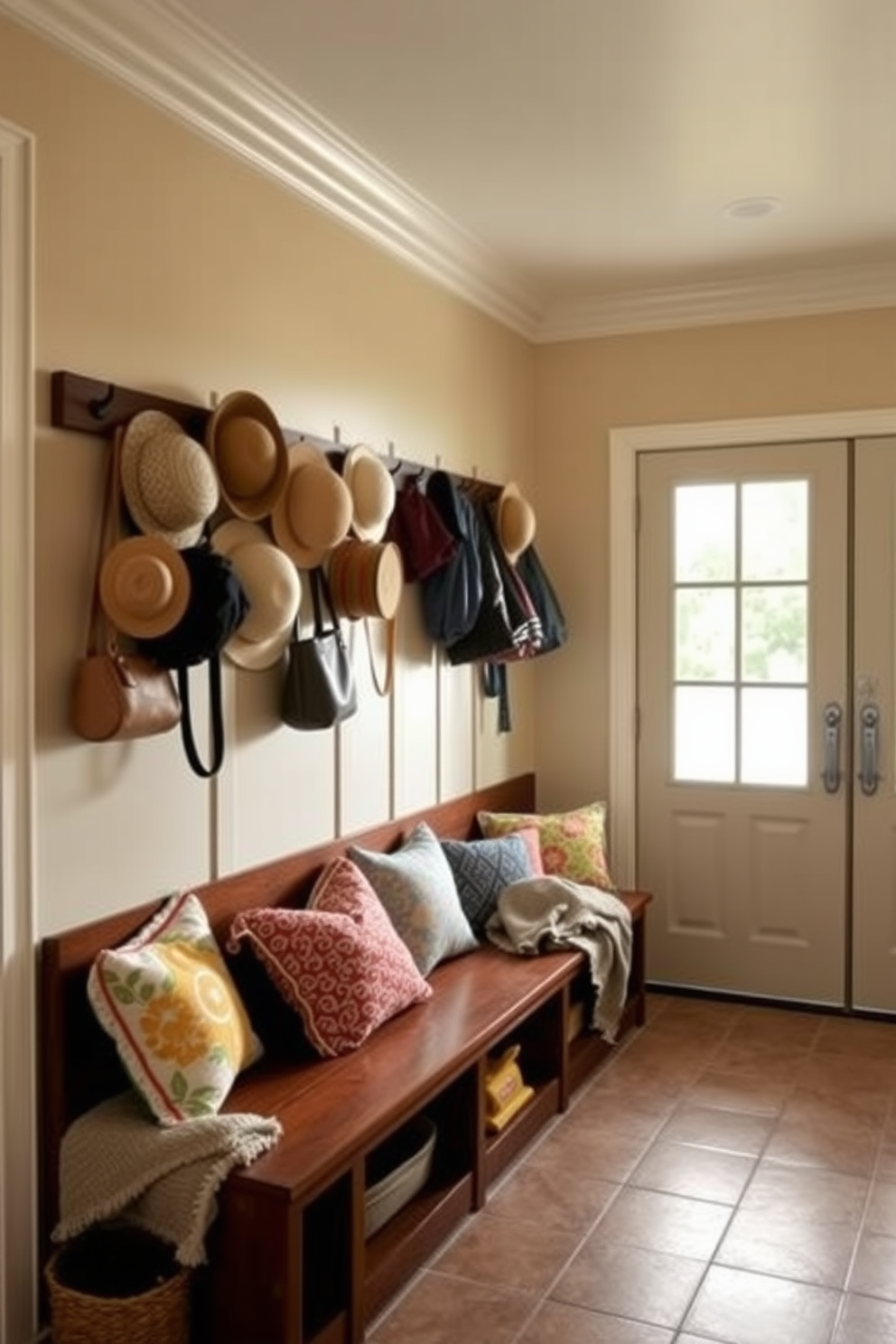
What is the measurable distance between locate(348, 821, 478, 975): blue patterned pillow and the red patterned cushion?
0.29 metres

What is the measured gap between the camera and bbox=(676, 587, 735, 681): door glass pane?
4320 mm

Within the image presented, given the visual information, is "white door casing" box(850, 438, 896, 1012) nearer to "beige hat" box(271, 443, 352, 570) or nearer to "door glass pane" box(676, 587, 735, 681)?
"door glass pane" box(676, 587, 735, 681)

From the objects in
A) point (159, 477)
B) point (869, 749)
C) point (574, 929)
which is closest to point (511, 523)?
point (574, 929)

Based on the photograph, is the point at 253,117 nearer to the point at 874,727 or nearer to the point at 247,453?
the point at 247,453

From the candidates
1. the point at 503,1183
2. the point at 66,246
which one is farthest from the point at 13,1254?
the point at 66,246

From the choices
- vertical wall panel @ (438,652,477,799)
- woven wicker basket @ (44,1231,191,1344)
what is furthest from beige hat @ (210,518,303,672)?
woven wicker basket @ (44,1231,191,1344)

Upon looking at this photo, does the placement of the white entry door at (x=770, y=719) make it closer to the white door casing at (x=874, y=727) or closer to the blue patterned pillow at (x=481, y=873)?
the white door casing at (x=874, y=727)

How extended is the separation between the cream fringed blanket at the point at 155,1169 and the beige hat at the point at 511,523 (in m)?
2.23

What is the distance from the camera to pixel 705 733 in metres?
4.38

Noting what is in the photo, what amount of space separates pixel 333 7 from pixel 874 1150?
2923mm

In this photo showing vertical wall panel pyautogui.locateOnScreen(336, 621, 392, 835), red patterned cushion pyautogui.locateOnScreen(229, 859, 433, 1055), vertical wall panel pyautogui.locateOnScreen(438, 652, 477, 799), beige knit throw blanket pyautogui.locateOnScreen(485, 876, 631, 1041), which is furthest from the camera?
vertical wall panel pyautogui.locateOnScreen(438, 652, 477, 799)

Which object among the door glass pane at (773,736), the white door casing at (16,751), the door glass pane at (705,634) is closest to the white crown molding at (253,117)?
the white door casing at (16,751)

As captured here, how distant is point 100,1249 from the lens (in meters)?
2.21

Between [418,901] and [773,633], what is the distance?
1772 millimetres
